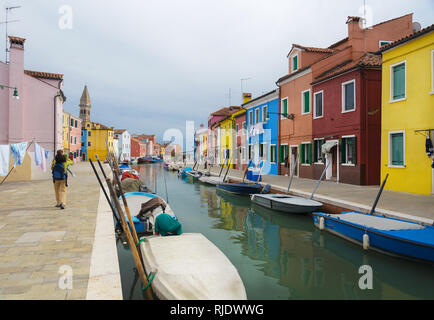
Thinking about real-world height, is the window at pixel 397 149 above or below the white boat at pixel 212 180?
above

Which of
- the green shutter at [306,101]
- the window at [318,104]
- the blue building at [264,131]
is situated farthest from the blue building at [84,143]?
the window at [318,104]

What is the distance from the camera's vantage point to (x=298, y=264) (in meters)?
6.56

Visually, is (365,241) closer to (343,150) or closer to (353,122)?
(353,122)

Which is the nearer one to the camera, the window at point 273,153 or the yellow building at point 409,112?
the yellow building at point 409,112

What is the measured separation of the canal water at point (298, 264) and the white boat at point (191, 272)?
2.67ft

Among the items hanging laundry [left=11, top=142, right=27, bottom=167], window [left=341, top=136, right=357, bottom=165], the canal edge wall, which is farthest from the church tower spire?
the canal edge wall

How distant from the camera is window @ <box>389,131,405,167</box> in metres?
12.3

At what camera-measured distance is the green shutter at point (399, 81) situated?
12.5 m

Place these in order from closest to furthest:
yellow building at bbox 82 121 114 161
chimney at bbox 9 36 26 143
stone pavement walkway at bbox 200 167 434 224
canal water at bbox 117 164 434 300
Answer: canal water at bbox 117 164 434 300 < stone pavement walkway at bbox 200 167 434 224 < chimney at bbox 9 36 26 143 < yellow building at bbox 82 121 114 161

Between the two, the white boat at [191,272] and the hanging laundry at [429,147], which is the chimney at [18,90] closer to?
the white boat at [191,272]

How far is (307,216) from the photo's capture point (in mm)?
10930

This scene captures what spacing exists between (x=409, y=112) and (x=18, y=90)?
20452 mm

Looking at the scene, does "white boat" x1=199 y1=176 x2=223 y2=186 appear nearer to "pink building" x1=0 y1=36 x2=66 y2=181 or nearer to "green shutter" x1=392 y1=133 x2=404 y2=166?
"pink building" x1=0 y1=36 x2=66 y2=181
